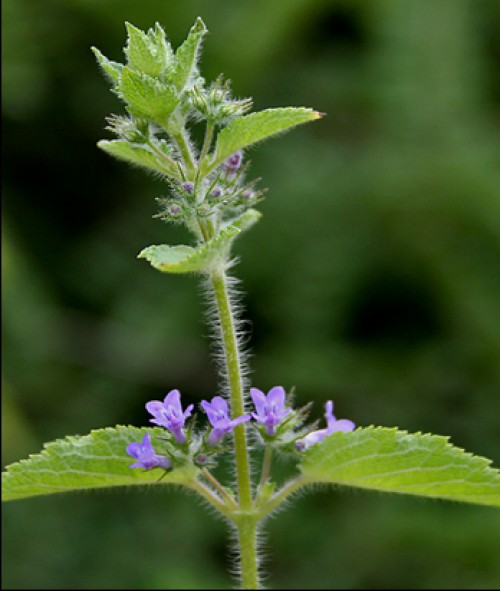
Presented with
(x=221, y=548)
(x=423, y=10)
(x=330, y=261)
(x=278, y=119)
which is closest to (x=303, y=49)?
(x=423, y=10)

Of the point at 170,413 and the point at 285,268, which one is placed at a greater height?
the point at 285,268

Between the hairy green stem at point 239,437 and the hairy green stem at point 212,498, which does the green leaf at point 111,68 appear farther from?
Result: the hairy green stem at point 212,498

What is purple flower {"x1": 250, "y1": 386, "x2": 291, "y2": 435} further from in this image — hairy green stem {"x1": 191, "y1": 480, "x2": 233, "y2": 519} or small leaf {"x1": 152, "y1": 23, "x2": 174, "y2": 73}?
small leaf {"x1": 152, "y1": 23, "x2": 174, "y2": 73}

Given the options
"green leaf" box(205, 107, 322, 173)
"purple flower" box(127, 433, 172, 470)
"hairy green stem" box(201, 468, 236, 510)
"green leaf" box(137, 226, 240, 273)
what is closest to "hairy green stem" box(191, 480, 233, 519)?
"hairy green stem" box(201, 468, 236, 510)

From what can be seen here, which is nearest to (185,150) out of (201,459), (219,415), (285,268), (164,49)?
(164,49)

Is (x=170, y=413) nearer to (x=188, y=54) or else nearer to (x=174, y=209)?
(x=174, y=209)

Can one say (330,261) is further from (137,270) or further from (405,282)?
(137,270)
